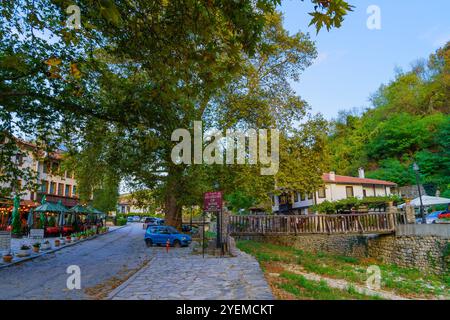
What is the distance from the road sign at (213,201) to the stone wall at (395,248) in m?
12.8

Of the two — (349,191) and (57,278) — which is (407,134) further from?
(57,278)

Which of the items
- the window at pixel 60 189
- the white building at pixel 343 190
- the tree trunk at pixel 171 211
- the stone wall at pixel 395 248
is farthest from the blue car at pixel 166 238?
the window at pixel 60 189

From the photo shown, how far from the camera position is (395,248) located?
2130 centimetres

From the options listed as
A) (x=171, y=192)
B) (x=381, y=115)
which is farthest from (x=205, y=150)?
(x=381, y=115)

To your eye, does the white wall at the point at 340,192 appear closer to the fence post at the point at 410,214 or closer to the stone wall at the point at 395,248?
the stone wall at the point at 395,248

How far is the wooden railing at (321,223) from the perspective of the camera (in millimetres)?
21672

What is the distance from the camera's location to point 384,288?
13586 millimetres

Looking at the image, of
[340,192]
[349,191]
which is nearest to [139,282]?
[340,192]

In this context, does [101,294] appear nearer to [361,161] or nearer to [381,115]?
[361,161]

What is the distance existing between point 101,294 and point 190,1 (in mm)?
7259

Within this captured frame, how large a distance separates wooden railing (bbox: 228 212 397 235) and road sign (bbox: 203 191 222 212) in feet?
17.7

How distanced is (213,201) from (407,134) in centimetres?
4286

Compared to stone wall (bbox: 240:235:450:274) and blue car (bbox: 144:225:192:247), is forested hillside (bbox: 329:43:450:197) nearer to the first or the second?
stone wall (bbox: 240:235:450:274)

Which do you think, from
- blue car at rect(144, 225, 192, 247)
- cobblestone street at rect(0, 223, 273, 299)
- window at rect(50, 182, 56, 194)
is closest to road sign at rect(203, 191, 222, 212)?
cobblestone street at rect(0, 223, 273, 299)
